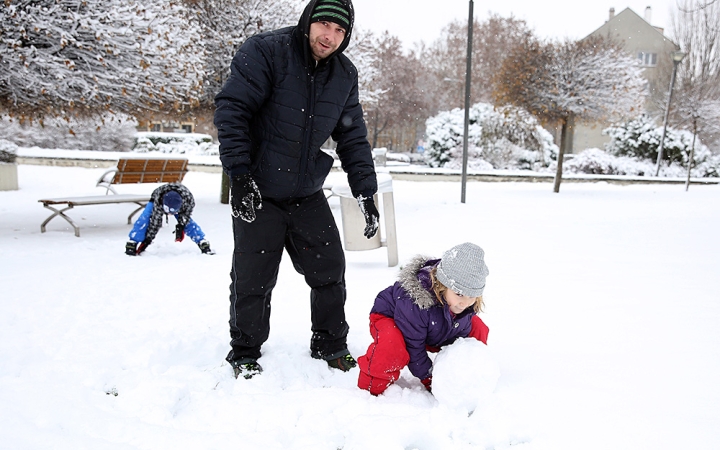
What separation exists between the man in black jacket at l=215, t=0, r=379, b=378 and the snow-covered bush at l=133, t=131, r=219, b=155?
72.5 ft

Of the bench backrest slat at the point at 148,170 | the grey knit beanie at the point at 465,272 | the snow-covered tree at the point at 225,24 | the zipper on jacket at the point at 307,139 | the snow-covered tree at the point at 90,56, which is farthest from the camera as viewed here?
the snow-covered tree at the point at 225,24

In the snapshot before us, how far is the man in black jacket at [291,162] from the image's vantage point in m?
2.49

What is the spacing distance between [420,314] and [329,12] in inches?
56.1

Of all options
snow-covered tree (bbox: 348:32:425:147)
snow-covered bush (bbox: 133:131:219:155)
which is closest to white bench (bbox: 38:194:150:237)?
snow-covered bush (bbox: 133:131:219:155)

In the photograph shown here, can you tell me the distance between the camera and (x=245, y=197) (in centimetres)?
250

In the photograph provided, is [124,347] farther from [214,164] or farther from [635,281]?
[214,164]

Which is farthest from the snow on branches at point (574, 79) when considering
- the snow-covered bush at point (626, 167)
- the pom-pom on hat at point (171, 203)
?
the pom-pom on hat at point (171, 203)

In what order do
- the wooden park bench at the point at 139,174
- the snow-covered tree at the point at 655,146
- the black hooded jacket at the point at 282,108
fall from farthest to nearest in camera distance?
1. the snow-covered tree at the point at 655,146
2. the wooden park bench at the point at 139,174
3. the black hooded jacket at the point at 282,108

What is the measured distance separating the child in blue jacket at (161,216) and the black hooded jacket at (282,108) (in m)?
3.46

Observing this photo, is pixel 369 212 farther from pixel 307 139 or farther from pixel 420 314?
pixel 420 314

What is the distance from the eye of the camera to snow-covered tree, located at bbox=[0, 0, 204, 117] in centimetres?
613

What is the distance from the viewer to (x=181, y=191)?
5.94 meters

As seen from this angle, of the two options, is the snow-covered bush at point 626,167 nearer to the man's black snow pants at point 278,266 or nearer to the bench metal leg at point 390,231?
the bench metal leg at point 390,231

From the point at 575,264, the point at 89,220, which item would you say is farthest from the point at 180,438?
the point at 89,220
